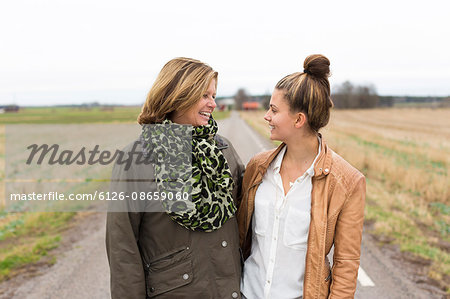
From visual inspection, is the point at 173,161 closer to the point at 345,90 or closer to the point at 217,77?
the point at 217,77

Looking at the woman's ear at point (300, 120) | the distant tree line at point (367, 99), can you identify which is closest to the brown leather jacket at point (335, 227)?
the woman's ear at point (300, 120)

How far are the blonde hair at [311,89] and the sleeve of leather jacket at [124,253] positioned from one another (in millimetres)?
971

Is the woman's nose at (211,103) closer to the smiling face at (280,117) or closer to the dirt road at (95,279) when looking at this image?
the smiling face at (280,117)

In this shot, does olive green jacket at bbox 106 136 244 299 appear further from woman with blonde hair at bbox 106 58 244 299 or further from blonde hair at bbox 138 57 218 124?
blonde hair at bbox 138 57 218 124

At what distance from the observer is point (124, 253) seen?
5.88ft

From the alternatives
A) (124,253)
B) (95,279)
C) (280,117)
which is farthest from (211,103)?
(95,279)

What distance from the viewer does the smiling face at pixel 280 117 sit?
2.00 metres

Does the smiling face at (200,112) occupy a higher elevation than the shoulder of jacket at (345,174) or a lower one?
higher

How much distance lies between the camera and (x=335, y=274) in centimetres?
194

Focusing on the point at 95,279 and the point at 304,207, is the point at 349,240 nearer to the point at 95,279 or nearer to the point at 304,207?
the point at 304,207

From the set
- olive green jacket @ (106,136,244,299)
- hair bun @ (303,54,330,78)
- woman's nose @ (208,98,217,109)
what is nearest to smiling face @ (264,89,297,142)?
hair bun @ (303,54,330,78)

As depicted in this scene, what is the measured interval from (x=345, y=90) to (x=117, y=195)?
8452 centimetres

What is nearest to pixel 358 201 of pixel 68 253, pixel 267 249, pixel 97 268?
pixel 267 249

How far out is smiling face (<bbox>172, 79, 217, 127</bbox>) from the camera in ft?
6.53
